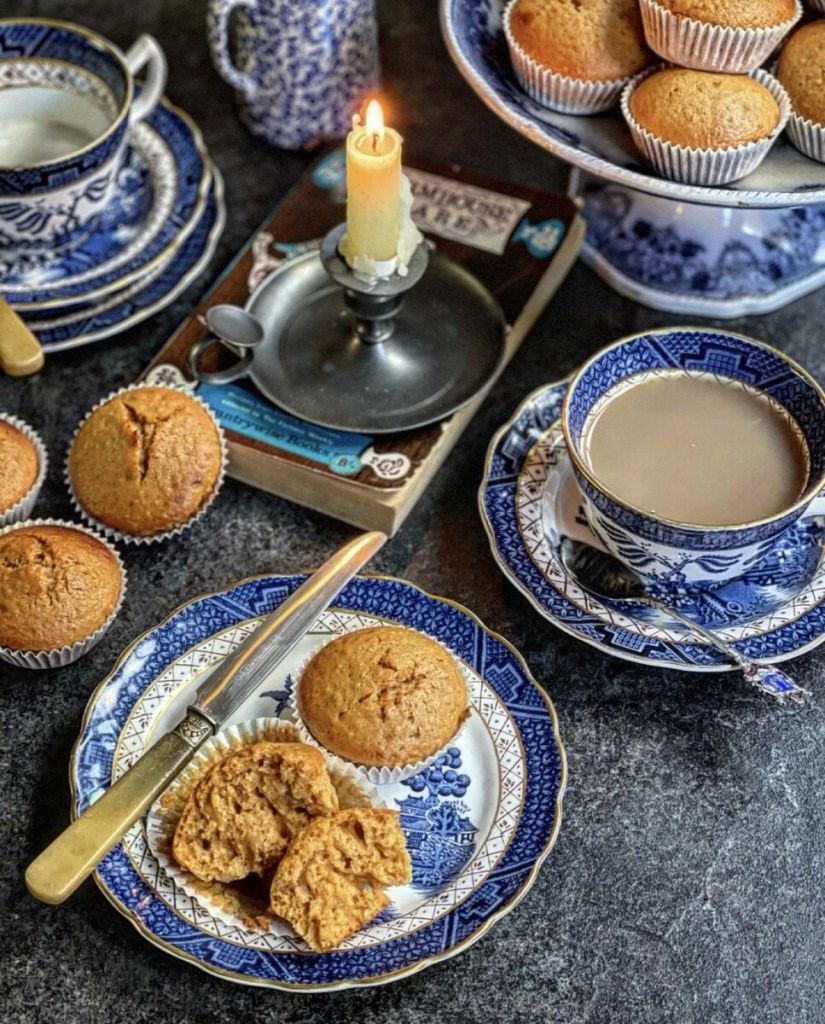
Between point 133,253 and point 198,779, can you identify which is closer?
point 198,779

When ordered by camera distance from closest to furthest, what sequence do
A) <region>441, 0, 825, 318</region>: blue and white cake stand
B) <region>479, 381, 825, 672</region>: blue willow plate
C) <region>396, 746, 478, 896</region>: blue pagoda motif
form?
<region>396, 746, 478, 896</region>: blue pagoda motif → <region>479, 381, 825, 672</region>: blue willow plate → <region>441, 0, 825, 318</region>: blue and white cake stand

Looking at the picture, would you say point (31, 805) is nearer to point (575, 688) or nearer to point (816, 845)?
point (575, 688)

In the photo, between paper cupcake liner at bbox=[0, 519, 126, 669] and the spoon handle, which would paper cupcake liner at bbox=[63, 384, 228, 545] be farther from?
the spoon handle

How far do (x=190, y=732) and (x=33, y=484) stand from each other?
0.36 meters

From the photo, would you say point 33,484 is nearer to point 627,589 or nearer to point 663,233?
point 627,589

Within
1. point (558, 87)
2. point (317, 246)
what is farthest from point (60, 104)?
Answer: point (558, 87)

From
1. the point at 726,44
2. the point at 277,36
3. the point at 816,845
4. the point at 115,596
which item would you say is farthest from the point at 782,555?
the point at 277,36

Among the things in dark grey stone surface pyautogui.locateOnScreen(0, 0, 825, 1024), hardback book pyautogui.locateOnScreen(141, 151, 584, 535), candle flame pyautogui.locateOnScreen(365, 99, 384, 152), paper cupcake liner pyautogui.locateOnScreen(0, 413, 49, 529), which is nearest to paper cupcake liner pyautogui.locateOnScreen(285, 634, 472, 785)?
dark grey stone surface pyautogui.locateOnScreen(0, 0, 825, 1024)

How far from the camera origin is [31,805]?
40.6 inches

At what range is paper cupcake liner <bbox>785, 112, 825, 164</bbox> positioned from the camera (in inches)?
47.6

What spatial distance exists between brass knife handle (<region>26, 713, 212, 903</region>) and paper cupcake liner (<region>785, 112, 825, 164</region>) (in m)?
0.87

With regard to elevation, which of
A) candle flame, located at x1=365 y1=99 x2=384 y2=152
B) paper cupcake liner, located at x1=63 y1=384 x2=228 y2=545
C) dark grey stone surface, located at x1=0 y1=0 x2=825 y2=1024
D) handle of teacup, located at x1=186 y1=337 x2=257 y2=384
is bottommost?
dark grey stone surface, located at x1=0 y1=0 x2=825 y2=1024

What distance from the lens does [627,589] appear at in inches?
43.5

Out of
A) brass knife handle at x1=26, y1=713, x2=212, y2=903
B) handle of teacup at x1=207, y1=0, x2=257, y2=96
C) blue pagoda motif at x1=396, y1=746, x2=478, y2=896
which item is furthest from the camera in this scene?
handle of teacup at x1=207, y1=0, x2=257, y2=96
